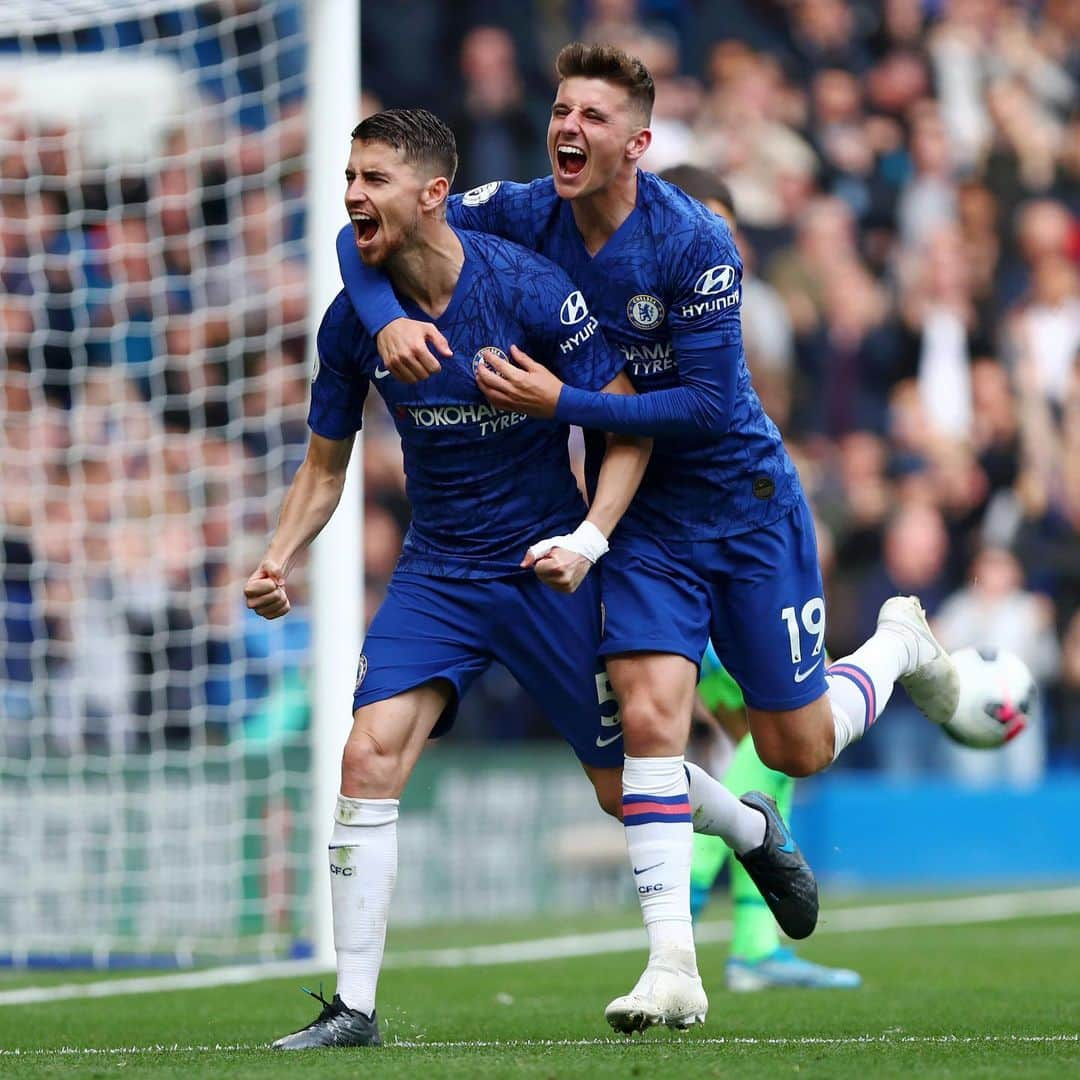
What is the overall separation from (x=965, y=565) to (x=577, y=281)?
8.14 m

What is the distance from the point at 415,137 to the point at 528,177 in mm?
7949

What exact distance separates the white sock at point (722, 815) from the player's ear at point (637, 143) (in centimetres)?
151

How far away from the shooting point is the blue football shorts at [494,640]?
507 cm

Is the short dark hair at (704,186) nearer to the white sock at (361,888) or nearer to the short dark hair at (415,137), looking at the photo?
the short dark hair at (415,137)

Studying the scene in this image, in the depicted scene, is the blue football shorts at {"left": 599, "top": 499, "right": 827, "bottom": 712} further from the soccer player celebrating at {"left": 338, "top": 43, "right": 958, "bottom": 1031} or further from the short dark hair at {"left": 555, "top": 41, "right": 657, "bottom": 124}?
the short dark hair at {"left": 555, "top": 41, "right": 657, "bottom": 124}

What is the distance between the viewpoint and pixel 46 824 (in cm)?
914

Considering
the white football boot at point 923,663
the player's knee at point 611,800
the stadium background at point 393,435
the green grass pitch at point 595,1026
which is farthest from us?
the stadium background at point 393,435

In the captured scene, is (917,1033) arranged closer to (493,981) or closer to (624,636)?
(624,636)

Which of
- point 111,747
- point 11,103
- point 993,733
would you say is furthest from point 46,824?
point 993,733

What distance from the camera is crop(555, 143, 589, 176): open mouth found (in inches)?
196

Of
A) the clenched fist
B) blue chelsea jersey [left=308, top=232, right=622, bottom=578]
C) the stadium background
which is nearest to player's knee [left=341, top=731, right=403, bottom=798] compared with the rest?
the clenched fist

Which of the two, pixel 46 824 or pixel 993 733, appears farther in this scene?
pixel 46 824

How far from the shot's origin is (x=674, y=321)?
5.04 metres

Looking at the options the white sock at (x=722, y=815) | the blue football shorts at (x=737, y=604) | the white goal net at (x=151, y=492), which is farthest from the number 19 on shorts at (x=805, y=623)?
the white goal net at (x=151, y=492)
